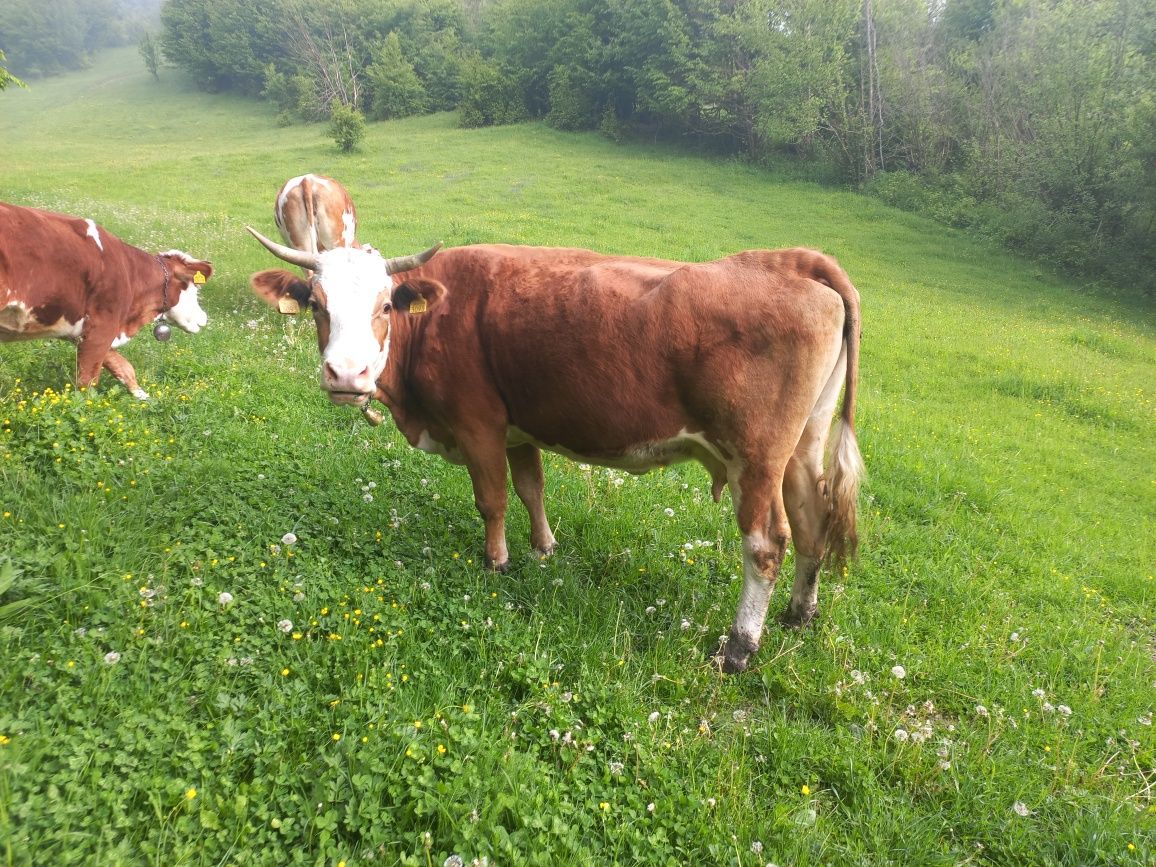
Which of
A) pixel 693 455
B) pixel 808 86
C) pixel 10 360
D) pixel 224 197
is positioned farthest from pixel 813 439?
pixel 808 86

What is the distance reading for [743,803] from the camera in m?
3.01

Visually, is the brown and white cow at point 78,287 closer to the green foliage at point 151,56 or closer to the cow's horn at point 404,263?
the cow's horn at point 404,263

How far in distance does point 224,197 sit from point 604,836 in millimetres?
25614

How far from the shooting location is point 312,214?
8.91 m

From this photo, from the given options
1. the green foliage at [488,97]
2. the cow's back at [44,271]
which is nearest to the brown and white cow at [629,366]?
the cow's back at [44,271]

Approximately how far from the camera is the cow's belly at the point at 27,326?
227 inches

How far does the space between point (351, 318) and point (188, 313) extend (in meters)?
6.05

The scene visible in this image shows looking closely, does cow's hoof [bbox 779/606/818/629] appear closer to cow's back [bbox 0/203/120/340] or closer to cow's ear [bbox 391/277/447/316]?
cow's ear [bbox 391/277/447/316]

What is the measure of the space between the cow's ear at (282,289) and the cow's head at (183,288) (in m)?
4.82

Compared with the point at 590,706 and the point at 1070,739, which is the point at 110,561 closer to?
the point at 590,706

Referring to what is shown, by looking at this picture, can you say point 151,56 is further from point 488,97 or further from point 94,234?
point 94,234

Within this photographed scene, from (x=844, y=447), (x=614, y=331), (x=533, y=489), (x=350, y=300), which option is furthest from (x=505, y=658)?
(x=844, y=447)

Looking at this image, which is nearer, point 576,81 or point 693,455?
point 693,455

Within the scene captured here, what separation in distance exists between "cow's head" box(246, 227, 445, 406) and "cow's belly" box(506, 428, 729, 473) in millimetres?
1180
